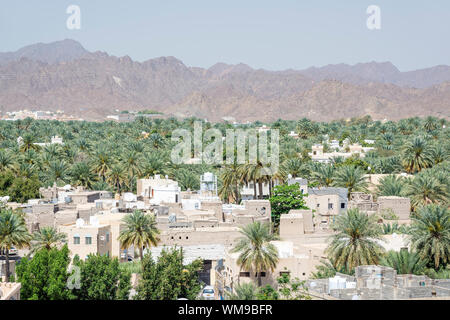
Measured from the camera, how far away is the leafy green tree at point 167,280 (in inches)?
925

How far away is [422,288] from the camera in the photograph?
19.6m

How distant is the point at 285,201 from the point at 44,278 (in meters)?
17.5

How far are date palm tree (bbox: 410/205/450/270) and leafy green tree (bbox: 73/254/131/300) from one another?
34.8 ft

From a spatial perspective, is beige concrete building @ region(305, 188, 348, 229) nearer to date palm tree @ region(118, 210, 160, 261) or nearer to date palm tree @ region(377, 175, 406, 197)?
date palm tree @ region(377, 175, 406, 197)

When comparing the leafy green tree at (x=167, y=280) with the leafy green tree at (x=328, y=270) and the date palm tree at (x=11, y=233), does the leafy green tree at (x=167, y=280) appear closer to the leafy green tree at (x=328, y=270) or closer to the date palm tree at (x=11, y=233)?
the leafy green tree at (x=328, y=270)

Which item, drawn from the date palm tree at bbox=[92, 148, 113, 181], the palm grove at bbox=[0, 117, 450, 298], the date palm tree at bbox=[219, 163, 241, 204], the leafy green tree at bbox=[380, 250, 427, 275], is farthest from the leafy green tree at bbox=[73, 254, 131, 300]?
the date palm tree at bbox=[92, 148, 113, 181]

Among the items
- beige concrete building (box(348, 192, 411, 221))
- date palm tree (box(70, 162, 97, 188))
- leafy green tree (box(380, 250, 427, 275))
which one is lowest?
leafy green tree (box(380, 250, 427, 275))

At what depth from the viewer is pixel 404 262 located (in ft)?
78.8

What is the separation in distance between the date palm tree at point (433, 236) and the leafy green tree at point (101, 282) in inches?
417

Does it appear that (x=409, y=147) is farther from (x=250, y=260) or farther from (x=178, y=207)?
(x=250, y=260)

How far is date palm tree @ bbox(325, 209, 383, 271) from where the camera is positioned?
2442cm

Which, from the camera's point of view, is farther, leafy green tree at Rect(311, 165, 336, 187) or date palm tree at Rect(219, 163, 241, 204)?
date palm tree at Rect(219, 163, 241, 204)
